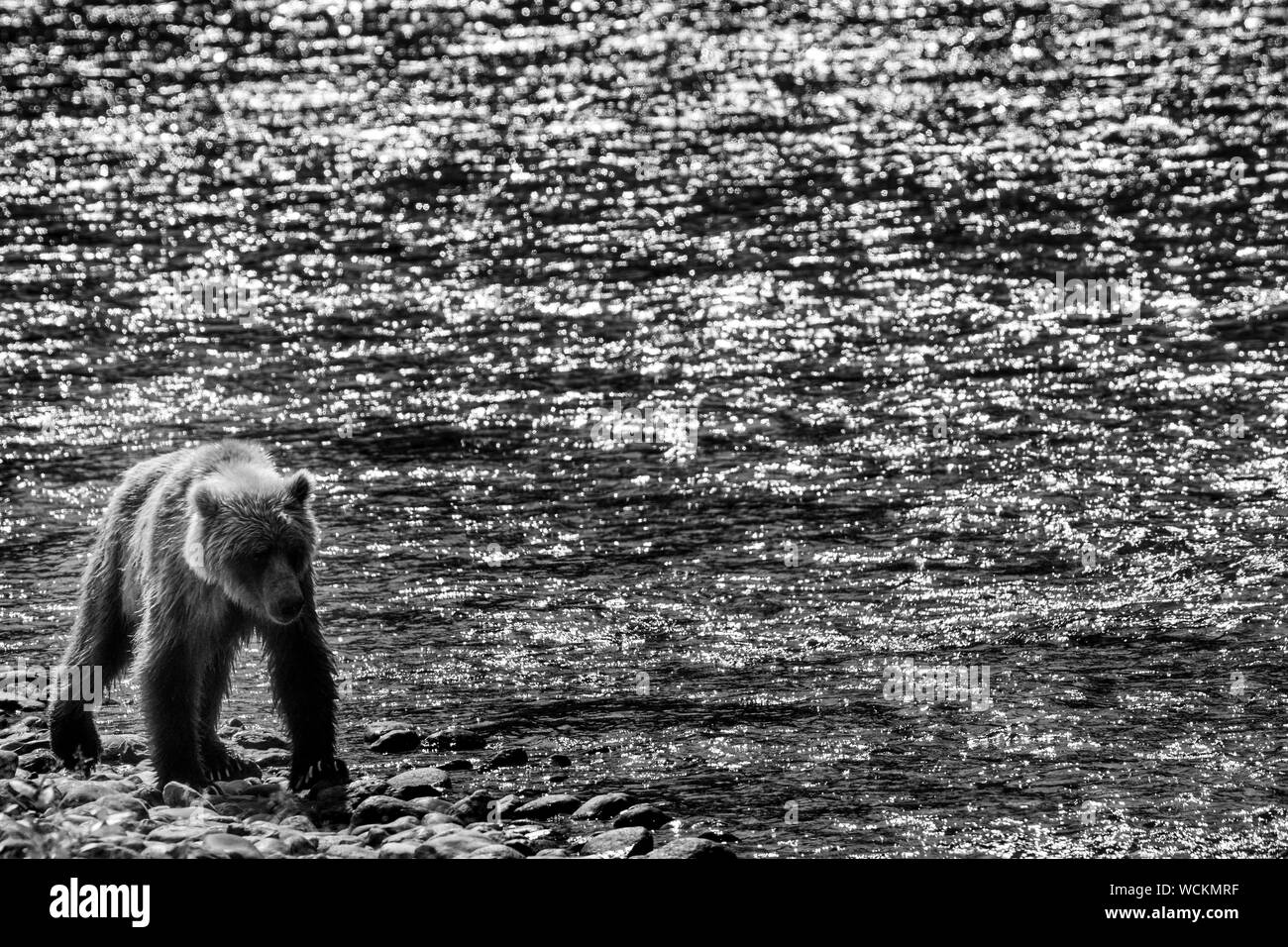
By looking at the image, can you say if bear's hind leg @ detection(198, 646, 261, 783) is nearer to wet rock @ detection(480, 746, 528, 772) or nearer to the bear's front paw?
the bear's front paw

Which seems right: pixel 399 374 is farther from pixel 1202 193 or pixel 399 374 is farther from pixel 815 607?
pixel 1202 193

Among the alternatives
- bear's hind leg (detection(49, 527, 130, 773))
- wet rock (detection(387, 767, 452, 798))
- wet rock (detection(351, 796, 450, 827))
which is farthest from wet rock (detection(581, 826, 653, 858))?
bear's hind leg (detection(49, 527, 130, 773))

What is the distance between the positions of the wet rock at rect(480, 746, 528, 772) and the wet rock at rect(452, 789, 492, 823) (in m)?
0.78

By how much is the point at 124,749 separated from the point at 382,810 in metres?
2.26

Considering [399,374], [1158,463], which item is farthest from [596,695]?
[399,374]

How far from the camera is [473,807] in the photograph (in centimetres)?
1117

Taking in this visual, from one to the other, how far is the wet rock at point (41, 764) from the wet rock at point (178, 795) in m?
1.37

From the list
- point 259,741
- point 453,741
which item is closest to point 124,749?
point 259,741

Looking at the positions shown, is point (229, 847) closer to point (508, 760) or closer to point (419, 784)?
point (419, 784)

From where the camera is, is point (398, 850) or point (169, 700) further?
point (169, 700)

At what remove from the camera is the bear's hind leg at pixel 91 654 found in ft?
38.9

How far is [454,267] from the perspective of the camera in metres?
25.6

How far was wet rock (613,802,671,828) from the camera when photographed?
11.2 meters

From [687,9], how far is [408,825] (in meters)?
34.7
